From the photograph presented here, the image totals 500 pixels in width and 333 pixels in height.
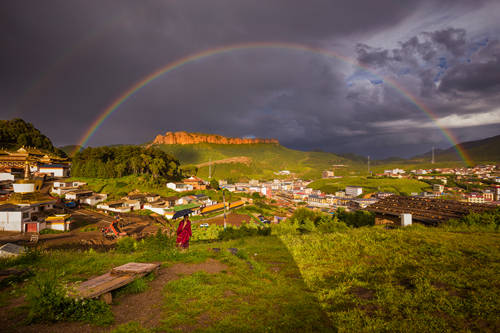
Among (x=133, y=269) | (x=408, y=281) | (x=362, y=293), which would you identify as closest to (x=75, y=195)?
(x=133, y=269)

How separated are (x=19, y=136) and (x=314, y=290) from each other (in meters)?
75.7

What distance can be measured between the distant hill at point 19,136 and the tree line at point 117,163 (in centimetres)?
1021

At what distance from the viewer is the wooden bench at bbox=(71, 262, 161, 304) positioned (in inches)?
169

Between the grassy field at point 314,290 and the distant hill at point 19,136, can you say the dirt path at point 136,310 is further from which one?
the distant hill at point 19,136

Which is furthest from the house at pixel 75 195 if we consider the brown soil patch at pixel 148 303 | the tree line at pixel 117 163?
the brown soil patch at pixel 148 303

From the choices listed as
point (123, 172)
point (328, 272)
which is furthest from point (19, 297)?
point (123, 172)

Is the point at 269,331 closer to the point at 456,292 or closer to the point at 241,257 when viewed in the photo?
the point at 456,292

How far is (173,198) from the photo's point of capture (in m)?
48.3

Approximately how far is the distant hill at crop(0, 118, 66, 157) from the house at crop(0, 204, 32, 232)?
52.2 m

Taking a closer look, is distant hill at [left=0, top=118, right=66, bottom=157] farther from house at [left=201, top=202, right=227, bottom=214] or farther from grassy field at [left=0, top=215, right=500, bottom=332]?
grassy field at [left=0, top=215, right=500, bottom=332]

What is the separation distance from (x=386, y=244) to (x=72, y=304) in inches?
381

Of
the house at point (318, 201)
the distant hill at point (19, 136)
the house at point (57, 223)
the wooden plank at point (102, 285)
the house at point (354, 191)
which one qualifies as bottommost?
the house at point (318, 201)

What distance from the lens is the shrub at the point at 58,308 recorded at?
381 centimetres

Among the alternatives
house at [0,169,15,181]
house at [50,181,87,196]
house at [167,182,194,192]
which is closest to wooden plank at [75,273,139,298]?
house at [50,181,87,196]
